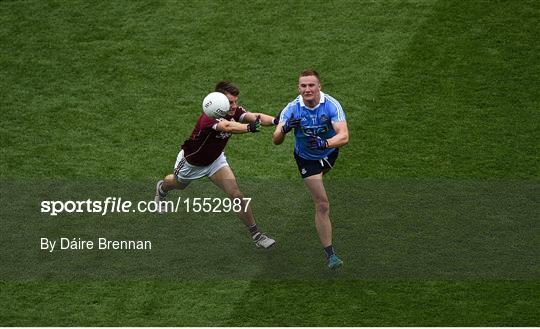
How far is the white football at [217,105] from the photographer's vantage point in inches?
509

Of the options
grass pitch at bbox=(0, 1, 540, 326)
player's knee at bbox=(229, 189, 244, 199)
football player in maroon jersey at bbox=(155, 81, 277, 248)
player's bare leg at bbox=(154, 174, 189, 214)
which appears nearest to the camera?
grass pitch at bbox=(0, 1, 540, 326)

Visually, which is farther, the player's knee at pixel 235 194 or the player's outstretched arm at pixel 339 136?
the player's knee at pixel 235 194

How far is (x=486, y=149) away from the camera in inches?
611

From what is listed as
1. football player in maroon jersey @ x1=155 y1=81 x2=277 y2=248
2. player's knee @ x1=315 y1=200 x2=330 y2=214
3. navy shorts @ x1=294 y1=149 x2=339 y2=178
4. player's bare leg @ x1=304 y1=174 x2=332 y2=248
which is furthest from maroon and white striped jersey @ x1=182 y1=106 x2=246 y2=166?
player's knee @ x1=315 y1=200 x2=330 y2=214

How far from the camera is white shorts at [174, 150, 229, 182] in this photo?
1362 cm

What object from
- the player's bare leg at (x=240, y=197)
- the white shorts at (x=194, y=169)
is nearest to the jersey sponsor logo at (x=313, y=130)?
the player's bare leg at (x=240, y=197)

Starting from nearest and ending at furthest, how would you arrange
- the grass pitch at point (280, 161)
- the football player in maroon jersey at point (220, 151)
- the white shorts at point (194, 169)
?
the grass pitch at point (280, 161)
the football player in maroon jersey at point (220, 151)
the white shorts at point (194, 169)

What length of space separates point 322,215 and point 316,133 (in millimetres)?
971

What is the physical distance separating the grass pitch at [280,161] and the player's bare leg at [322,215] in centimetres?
26

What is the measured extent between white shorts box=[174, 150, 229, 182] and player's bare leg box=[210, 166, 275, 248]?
0.06 m

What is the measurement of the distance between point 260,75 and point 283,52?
69cm

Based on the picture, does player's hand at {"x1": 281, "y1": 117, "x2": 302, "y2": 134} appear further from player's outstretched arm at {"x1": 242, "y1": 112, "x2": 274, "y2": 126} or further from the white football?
the white football

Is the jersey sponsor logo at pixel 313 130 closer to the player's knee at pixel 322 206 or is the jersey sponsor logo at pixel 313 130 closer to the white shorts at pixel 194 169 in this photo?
the player's knee at pixel 322 206

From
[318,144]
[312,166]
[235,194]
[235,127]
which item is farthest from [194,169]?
[318,144]
